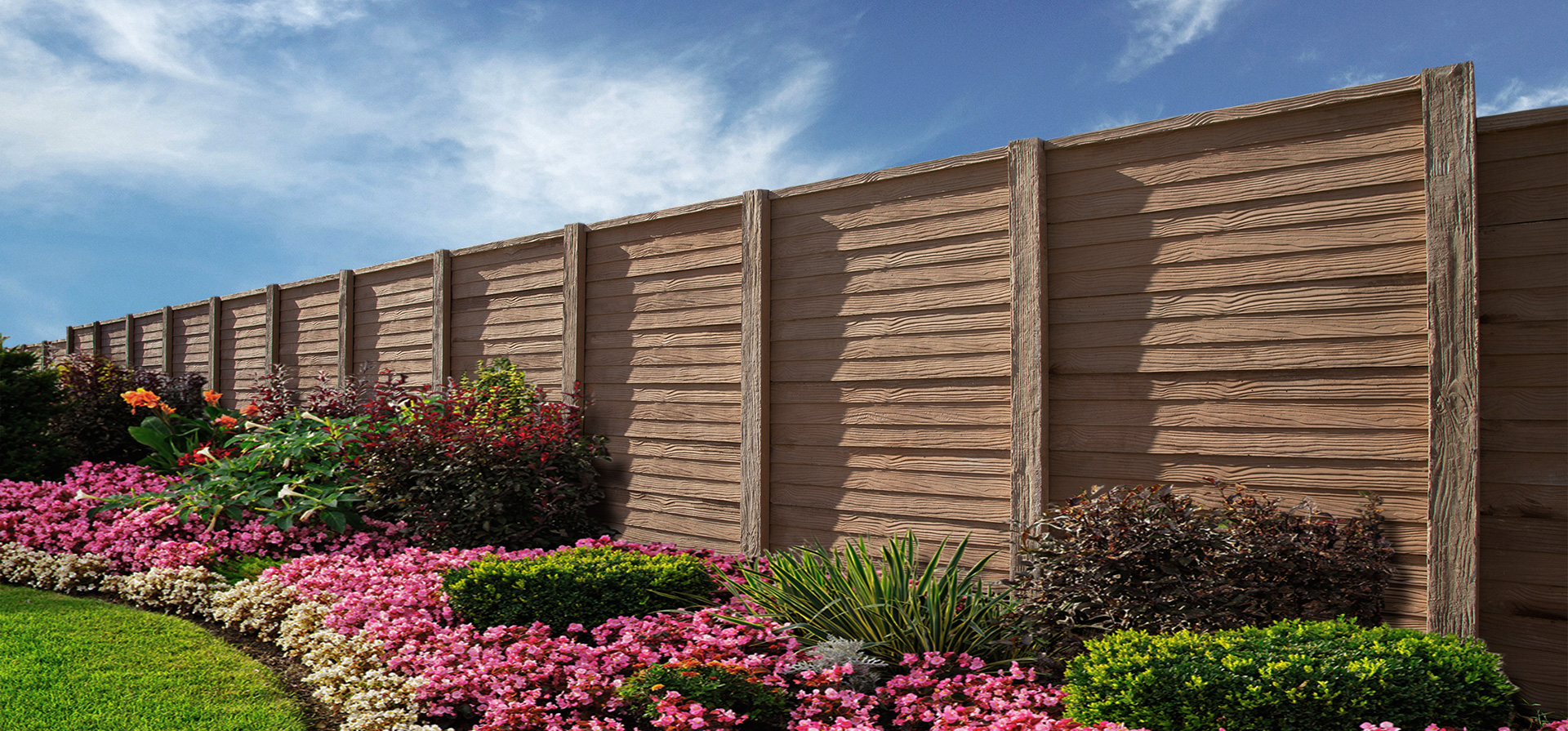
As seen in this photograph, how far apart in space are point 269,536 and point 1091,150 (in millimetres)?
5675

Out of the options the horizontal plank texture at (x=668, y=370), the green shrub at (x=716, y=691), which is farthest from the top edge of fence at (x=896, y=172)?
the green shrub at (x=716, y=691)

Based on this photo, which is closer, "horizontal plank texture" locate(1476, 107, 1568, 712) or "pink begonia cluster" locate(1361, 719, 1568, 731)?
"pink begonia cluster" locate(1361, 719, 1568, 731)

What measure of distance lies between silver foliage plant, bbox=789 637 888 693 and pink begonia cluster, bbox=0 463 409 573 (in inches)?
140

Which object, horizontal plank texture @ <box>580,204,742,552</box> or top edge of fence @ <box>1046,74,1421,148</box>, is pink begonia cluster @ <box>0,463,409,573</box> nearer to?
horizontal plank texture @ <box>580,204,742,552</box>

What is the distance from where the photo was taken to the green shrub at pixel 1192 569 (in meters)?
3.40

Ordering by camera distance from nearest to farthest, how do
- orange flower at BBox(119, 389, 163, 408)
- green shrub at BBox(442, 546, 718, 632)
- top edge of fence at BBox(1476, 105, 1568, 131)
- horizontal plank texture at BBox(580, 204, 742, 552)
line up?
top edge of fence at BBox(1476, 105, 1568, 131) < green shrub at BBox(442, 546, 718, 632) < horizontal plank texture at BBox(580, 204, 742, 552) < orange flower at BBox(119, 389, 163, 408)

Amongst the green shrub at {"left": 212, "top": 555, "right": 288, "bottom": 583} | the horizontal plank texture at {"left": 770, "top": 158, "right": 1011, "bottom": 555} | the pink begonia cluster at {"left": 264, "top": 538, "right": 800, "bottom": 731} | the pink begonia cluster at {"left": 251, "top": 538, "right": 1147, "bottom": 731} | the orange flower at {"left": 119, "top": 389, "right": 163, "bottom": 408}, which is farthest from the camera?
the orange flower at {"left": 119, "top": 389, "right": 163, "bottom": 408}

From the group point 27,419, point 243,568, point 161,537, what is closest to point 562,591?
point 243,568

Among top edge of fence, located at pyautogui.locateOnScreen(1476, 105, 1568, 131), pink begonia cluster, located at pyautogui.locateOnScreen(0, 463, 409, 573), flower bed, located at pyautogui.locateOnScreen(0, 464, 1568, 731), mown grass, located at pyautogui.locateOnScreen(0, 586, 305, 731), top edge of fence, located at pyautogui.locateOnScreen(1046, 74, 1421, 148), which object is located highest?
top edge of fence, located at pyautogui.locateOnScreen(1046, 74, 1421, 148)

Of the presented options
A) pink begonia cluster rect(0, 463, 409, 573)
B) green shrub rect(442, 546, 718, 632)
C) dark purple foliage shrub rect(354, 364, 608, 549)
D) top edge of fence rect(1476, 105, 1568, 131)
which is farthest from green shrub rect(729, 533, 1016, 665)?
pink begonia cluster rect(0, 463, 409, 573)

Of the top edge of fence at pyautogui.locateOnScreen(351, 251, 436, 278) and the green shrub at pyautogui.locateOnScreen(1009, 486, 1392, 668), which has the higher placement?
the top edge of fence at pyautogui.locateOnScreen(351, 251, 436, 278)

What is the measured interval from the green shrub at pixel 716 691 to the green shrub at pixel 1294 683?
1056 mm

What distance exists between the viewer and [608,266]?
6.50m

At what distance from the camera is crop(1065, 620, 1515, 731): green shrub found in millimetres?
2676
